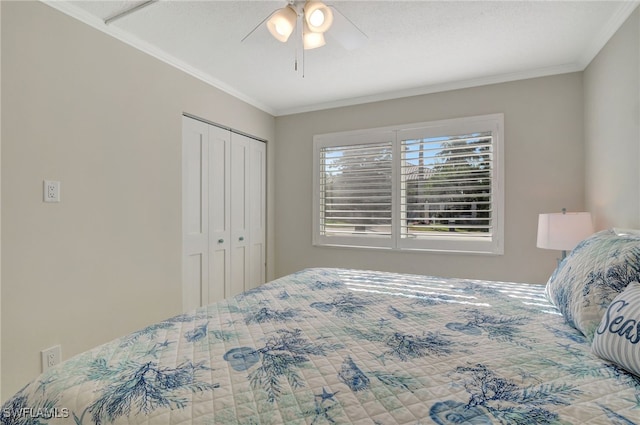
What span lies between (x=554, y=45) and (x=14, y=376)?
13.2 feet

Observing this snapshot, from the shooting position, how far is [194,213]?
2.83 metres

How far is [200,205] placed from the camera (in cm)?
289

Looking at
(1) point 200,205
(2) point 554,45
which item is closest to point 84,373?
(1) point 200,205

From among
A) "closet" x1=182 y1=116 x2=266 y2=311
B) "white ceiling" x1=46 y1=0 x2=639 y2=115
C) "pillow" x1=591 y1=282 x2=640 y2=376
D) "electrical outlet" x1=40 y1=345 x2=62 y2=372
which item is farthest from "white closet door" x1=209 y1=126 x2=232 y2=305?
"pillow" x1=591 y1=282 x2=640 y2=376

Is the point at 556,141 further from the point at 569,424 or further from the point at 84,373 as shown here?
the point at 84,373

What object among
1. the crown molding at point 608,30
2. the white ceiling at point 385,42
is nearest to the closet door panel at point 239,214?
the white ceiling at point 385,42

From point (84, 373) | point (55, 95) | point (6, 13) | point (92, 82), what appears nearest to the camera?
point (84, 373)

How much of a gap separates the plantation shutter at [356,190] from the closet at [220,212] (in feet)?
2.54

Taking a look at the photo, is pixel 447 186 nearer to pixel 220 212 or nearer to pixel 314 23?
pixel 314 23

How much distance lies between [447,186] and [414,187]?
12.4 inches

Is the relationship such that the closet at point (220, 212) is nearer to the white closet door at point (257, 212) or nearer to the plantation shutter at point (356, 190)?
the white closet door at point (257, 212)

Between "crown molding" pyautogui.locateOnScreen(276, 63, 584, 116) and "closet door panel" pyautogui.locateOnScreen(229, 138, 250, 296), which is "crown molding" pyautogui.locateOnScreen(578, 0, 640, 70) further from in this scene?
"closet door panel" pyautogui.locateOnScreen(229, 138, 250, 296)

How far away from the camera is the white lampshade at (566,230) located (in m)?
2.18

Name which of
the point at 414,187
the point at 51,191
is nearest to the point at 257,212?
the point at 414,187
